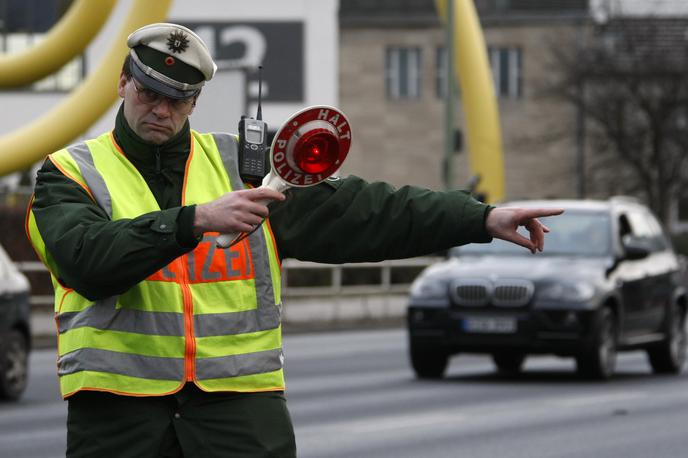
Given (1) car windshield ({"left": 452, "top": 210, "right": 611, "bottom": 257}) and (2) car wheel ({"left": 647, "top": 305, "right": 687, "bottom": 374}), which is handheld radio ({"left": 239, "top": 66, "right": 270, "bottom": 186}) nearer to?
(1) car windshield ({"left": 452, "top": 210, "right": 611, "bottom": 257})

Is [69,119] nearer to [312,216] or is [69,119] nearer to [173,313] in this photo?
[312,216]

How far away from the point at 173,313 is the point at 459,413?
956cm

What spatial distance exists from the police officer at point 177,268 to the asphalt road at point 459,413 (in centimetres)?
657

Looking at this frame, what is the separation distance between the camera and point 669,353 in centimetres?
1827

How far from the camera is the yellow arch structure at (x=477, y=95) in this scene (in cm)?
3478

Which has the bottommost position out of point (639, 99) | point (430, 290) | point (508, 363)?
point (639, 99)

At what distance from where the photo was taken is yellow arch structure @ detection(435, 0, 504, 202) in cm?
3478

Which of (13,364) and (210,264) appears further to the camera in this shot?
(13,364)

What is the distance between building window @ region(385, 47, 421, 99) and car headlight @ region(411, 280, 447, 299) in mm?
47705

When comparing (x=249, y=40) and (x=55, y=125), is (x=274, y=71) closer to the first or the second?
(x=249, y=40)

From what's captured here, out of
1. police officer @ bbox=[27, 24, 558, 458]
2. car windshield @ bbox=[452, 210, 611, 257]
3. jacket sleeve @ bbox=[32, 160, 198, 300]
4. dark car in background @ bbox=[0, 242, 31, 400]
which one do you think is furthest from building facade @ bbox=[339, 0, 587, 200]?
jacket sleeve @ bbox=[32, 160, 198, 300]

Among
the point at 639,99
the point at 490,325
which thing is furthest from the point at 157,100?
the point at 639,99

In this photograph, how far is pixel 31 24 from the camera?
6531 cm

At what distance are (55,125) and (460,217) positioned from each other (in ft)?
80.5
